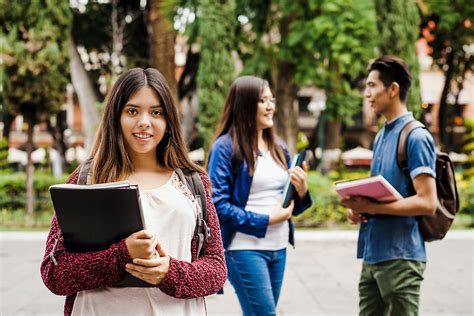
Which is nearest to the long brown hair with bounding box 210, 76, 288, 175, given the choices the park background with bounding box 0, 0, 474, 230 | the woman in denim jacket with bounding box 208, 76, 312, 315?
the woman in denim jacket with bounding box 208, 76, 312, 315

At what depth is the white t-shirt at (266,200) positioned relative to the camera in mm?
3607

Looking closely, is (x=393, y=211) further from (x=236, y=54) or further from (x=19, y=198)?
(x=236, y=54)

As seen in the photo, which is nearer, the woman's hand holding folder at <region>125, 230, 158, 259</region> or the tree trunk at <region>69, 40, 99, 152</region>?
the woman's hand holding folder at <region>125, 230, 158, 259</region>

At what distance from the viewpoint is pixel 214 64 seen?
13938 mm

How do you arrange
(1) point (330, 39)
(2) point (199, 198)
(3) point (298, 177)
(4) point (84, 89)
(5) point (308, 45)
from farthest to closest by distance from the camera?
(4) point (84, 89) → (5) point (308, 45) → (1) point (330, 39) → (3) point (298, 177) → (2) point (199, 198)

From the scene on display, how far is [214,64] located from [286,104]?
2.54 metres

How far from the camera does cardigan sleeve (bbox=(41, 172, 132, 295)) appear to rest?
1896 millimetres

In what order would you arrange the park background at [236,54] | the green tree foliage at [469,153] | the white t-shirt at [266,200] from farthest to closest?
the green tree foliage at [469,153], the park background at [236,54], the white t-shirt at [266,200]

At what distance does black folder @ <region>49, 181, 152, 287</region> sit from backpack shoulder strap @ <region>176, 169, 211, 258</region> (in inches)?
12.4

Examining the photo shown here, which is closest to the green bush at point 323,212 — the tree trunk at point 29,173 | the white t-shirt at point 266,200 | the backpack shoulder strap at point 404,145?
the tree trunk at point 29,173

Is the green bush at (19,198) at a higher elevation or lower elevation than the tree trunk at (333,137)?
lower

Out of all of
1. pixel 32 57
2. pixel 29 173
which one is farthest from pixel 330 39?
pixel 29 173

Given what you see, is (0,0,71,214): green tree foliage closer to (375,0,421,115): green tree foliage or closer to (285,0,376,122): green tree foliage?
(285,0,376,122): green tree foliage

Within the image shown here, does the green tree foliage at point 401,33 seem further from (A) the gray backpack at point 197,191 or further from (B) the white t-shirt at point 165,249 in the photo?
(B) the white t-shirt at point 165,249
